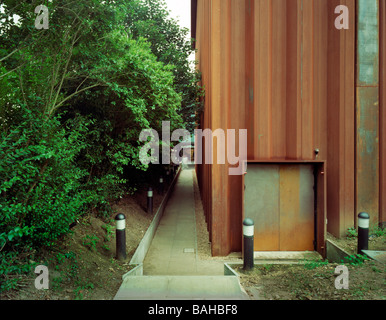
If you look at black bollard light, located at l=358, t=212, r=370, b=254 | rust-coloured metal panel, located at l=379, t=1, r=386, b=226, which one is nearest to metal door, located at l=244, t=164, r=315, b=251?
black bollard light, located at l=358, t=212, r=370, b=254

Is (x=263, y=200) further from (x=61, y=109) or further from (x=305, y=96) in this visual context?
(x=61, y=109)

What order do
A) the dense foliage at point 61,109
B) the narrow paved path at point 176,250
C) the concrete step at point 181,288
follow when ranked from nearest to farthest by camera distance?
the dense foliage at point 61,109 → the concrete step at point 181,288 → the narrow paved path at point 176,250

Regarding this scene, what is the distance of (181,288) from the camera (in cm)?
412

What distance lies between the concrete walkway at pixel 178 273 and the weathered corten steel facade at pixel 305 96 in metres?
0.86

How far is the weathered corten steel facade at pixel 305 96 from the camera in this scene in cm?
643

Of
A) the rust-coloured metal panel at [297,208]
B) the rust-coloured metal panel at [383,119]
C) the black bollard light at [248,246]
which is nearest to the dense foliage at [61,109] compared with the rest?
the black bollard light at [248,246]

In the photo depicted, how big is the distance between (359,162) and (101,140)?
7172 mm

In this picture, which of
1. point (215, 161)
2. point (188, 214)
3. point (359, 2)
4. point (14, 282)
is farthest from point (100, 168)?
point (359, 2)

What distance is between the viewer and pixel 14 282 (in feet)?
10.6

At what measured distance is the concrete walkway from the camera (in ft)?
13.0

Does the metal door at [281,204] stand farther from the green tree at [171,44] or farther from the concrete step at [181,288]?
the green tree at [171,44]

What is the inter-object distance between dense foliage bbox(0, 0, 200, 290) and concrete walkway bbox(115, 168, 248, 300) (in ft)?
5.66

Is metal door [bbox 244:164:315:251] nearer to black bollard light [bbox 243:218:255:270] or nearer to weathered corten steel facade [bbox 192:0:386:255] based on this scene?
weathered corten steel facade [bbox 192:0:386:255]

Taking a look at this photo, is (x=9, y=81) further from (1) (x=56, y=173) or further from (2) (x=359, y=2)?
(2) (x=359, y=2)
